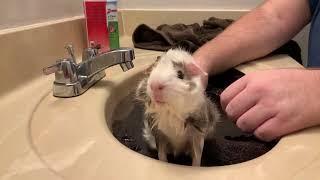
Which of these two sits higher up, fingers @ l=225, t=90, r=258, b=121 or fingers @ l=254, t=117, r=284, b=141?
fingers @ l=225, t=90, r=258, b=121

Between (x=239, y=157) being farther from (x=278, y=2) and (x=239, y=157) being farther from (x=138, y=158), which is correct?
(x=278, y=2)

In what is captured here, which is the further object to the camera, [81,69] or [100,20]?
[100,20]

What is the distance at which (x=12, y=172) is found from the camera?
491mm

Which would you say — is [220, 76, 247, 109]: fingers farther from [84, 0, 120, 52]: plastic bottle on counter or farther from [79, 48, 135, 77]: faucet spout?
[84, 0, 120, 52]: plastic bottle on counter

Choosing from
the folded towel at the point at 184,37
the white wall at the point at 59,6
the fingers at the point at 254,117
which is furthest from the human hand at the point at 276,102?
the white wall at the point at 59,6

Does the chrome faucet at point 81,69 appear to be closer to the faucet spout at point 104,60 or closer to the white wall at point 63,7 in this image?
the faucet spout at point 104,60

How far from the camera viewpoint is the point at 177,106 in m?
0.54

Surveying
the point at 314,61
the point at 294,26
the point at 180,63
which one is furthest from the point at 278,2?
the point at 180,63

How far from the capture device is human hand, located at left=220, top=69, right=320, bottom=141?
1.98 feet

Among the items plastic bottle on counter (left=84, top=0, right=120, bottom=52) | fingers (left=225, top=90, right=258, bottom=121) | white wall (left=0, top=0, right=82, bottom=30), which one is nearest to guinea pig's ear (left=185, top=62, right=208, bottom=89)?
fingers (left=225, top=90, right=258, bottom=121)

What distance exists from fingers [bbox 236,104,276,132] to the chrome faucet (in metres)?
0.28

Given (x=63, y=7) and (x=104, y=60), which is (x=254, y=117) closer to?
(x=104, y=60)

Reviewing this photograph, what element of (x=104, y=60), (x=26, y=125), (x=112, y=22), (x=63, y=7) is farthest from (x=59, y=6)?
(x=26, y=125)

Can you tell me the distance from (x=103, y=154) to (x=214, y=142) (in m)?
0.26
